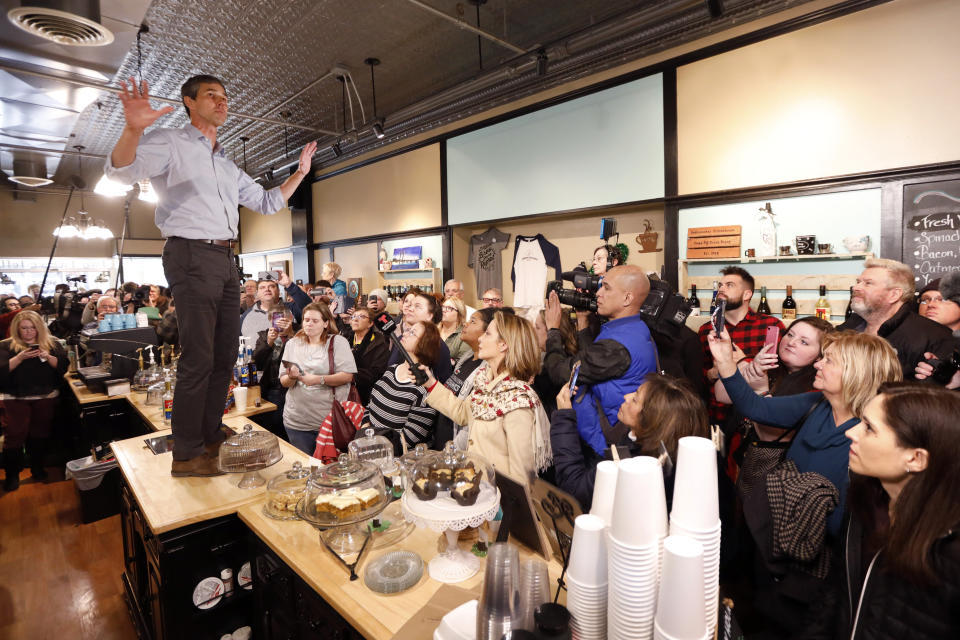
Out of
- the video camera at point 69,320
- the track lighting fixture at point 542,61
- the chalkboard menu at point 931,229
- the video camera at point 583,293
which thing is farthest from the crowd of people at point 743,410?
the video camera at point 69,320

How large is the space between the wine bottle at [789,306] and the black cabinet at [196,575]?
156 inches

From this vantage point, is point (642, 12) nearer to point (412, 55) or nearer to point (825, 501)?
point (412, 55)

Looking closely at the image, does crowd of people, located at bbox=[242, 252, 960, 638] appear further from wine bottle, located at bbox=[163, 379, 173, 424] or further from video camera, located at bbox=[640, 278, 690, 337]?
wine bottle, located at bbox=[163, 379, 173, 424]

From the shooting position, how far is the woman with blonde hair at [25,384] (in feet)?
14.0

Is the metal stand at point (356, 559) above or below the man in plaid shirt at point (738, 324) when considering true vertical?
below

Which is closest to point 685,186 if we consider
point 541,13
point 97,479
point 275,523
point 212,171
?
point 541,13

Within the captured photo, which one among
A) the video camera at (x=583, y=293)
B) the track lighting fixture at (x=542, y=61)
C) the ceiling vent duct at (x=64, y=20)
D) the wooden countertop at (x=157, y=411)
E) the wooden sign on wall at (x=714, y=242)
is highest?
the track lighting fixture at (x=542, y=61)

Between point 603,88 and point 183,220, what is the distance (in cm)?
426

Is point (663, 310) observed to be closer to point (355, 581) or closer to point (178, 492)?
point (355, 581)

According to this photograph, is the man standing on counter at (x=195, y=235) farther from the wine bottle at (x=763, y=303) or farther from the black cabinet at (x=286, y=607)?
the wine bottle at (x=763, y=303)

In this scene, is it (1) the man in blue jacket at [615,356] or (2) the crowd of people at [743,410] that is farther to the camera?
(1) the man in blue jacket at [615,356]

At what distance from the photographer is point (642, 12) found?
148 inches

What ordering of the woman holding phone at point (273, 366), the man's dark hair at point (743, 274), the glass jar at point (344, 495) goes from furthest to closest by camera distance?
the woman holding phone at point (273, 366) → the man's dark hair at point (743, 274) → the glass jar at point (344, 495)

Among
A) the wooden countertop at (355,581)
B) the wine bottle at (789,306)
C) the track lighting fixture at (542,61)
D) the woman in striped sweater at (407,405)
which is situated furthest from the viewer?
the track lighting fixture at (542,61)
